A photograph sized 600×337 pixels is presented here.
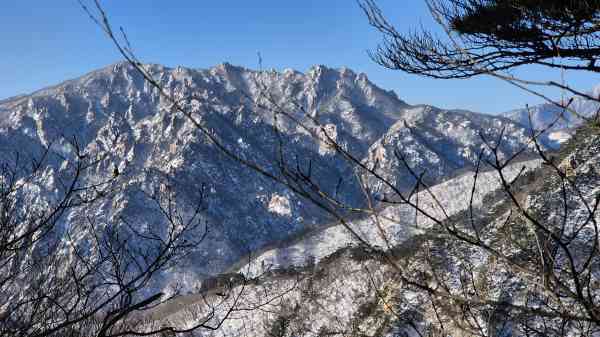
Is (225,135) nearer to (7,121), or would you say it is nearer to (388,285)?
(7,121)

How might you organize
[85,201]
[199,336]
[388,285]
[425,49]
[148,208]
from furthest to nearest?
[148,208], [199,336], [425,49], [85,201], [388,285]

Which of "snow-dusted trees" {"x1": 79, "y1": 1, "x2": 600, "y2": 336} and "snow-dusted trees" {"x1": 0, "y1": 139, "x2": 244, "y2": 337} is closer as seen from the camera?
"snow-dusted trees" {"x1": 79, "y1": 1, "x2": 600, "y2": 336}

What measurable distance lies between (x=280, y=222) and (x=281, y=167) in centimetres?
16086

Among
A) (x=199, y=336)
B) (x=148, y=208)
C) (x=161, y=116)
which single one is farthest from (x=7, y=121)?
(x=199, y=336)

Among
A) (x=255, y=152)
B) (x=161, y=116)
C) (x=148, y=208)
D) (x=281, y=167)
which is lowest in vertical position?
(x=281, y=167)

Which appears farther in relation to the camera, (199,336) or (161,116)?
(161,116)

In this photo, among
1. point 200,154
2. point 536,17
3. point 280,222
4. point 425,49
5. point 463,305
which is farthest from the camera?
point 200,154

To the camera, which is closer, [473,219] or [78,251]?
[473,219]

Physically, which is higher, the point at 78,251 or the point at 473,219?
the point at 78,251

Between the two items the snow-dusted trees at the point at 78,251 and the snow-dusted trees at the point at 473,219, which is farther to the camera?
the snow-dusted trees at the point at 78,251

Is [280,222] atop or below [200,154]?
below

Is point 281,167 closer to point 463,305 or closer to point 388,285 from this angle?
point 388,285

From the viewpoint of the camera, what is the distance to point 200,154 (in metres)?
173

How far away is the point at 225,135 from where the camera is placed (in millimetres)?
186500
